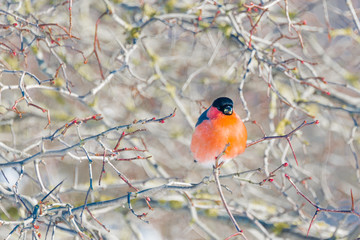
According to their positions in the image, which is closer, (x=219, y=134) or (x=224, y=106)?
(x=219, y=134)

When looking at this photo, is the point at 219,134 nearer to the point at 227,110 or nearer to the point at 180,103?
the point at 227,110

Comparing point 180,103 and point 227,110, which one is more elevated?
point 180,103

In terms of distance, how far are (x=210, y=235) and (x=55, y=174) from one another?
243 centimetres

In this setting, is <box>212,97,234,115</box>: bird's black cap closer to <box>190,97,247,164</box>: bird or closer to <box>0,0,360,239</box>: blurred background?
<box>190,97,247,164</box>: bird

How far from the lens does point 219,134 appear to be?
11.5 feet

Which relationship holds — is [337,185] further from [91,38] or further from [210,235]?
[91,38]

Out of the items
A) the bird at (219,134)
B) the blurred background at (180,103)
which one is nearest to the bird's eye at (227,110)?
the bird at (219,134)

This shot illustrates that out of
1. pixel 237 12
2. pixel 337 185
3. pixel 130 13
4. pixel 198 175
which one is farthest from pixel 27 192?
pixel 337 185

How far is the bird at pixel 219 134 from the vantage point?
11.4 ft

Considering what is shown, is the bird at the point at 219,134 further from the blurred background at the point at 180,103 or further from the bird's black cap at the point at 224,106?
the blurred background at the point at 180,103

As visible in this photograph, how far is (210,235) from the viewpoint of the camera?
4551mm

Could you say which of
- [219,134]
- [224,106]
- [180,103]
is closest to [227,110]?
[224,106]

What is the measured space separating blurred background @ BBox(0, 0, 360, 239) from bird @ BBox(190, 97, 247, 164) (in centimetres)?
38

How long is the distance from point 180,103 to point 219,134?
1574mm
